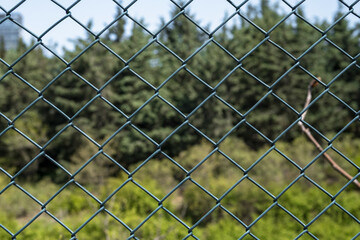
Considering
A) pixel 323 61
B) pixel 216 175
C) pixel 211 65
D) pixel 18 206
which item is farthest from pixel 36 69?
pixel 323 61

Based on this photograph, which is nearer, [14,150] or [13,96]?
[13,96]

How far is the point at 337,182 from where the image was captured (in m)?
16.8

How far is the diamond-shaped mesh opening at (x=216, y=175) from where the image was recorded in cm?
1551

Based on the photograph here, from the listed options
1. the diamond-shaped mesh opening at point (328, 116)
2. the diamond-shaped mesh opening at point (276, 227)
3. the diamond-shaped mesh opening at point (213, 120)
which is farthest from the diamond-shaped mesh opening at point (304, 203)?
the diamond-shaped mesh opening at point (328, 116)

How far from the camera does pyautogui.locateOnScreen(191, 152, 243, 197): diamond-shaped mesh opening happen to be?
50.9 ft

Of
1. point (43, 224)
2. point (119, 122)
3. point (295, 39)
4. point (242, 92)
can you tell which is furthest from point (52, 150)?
point (295, 39)

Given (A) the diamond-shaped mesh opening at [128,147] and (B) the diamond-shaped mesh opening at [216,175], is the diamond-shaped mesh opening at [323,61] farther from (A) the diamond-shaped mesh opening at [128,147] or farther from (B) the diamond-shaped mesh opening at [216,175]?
(A) the diamond-shaped mesh opening at [128,147]

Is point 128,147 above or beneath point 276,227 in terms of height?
beneath

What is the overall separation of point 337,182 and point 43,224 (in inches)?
424

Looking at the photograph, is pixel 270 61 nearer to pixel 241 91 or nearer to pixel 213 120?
pixel 241 91

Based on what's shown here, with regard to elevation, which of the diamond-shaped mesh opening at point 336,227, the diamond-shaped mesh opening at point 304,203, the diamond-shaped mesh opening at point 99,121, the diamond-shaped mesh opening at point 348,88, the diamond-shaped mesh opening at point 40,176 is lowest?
the diamond-shaped mesh opening at point 40,176

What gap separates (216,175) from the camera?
1806 cm

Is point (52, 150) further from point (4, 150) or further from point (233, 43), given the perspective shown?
point (233, 43)

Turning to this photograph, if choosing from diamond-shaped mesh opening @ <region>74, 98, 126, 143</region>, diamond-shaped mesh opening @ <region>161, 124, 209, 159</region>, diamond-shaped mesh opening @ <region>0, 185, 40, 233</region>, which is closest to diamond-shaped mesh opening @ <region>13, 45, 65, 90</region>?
diamond-shaped mesh opening @ <region>74, 98, 126, 143</region>
